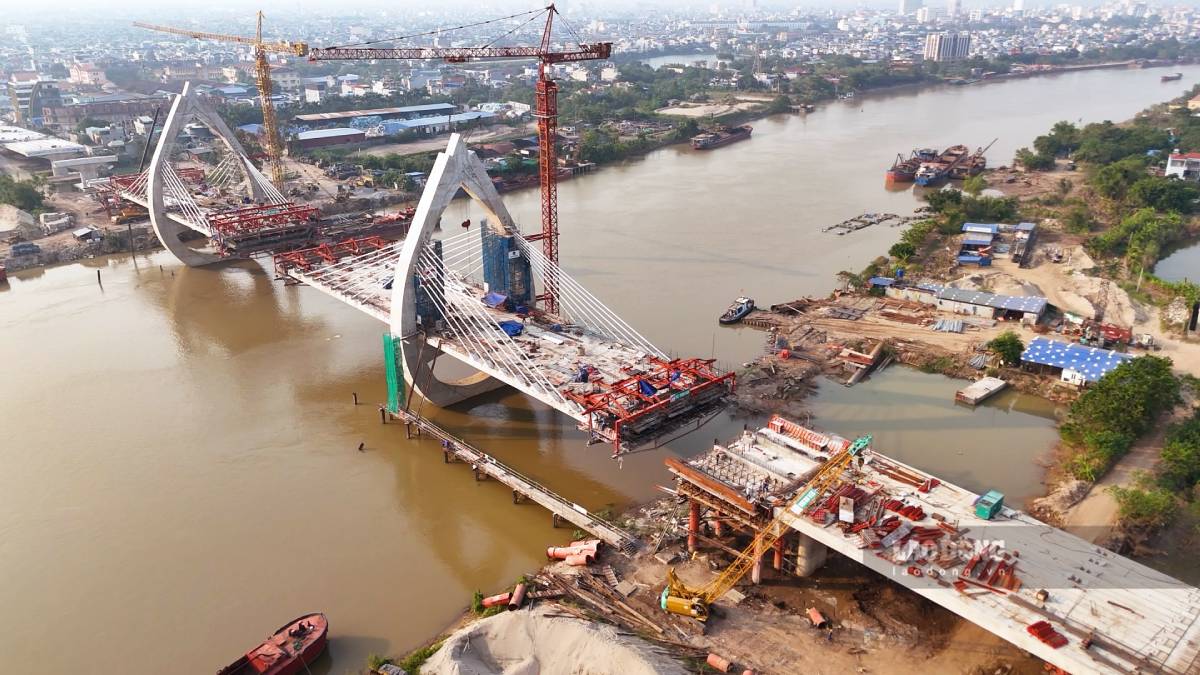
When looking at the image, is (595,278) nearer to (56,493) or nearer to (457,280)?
(457,280)

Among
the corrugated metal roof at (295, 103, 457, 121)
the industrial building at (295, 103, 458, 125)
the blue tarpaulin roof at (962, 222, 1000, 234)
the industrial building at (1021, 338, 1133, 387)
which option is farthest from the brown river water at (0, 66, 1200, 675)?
the corrugated metal roof at (295, 103, 457, 121)

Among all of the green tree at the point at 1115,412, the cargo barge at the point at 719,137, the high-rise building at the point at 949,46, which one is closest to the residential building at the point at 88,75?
the cargo barge at the point at 719,137

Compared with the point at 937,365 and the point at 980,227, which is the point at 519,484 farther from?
the point at 980,227

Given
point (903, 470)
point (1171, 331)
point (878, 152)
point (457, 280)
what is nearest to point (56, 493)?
point (457, 280)

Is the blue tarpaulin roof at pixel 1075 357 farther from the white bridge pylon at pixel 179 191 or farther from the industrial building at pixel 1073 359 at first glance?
the white bridge pylon at pixel 179 191

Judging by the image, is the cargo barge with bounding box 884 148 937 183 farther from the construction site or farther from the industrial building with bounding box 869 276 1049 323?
the construction site

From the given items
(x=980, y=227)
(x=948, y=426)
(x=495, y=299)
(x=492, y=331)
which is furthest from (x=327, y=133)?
(x=948, y=426)
